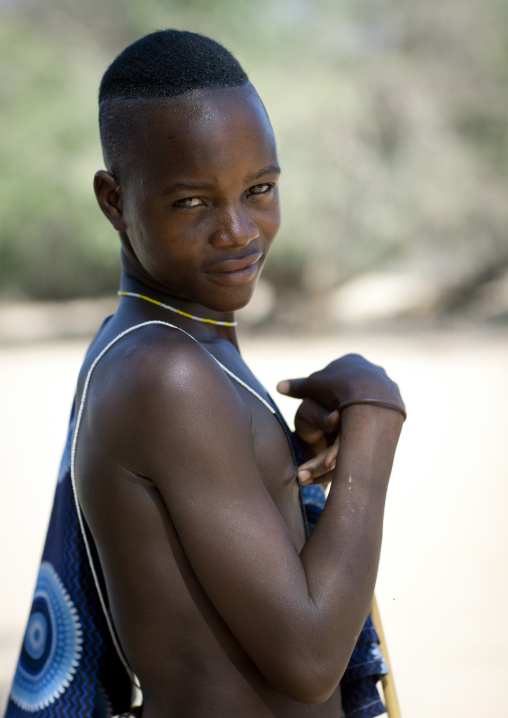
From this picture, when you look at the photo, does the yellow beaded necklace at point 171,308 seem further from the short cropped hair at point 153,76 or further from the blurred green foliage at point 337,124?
the blurred green foliage at point 337,124

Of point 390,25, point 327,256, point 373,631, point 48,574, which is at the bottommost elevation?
point 373,631

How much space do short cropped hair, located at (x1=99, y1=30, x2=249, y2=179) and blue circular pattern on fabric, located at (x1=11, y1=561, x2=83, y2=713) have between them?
2.61 ft

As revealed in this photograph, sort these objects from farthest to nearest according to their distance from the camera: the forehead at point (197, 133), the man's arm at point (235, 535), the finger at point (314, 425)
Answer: the finger at point (314, 425) → the forehead at point (197, 133) → the man's arm at point (235, 535)

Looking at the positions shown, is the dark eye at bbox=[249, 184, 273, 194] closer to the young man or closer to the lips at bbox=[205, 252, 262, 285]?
the young man

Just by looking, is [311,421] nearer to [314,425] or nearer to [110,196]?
[314,425]

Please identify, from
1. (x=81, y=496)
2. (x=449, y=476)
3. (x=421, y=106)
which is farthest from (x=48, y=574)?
(x=421, y=106)

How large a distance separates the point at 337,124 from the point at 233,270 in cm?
1482

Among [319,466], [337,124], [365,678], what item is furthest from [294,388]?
[337,124]

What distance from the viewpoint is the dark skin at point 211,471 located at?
47.2 inches

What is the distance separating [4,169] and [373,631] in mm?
15438

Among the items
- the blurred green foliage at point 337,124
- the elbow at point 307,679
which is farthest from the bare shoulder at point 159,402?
the blurred green foliage at point 337,124

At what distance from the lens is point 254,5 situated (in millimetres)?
16188

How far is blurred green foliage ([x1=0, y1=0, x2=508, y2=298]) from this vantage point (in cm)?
1530

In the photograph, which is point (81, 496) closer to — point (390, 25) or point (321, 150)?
point (321, 150)
